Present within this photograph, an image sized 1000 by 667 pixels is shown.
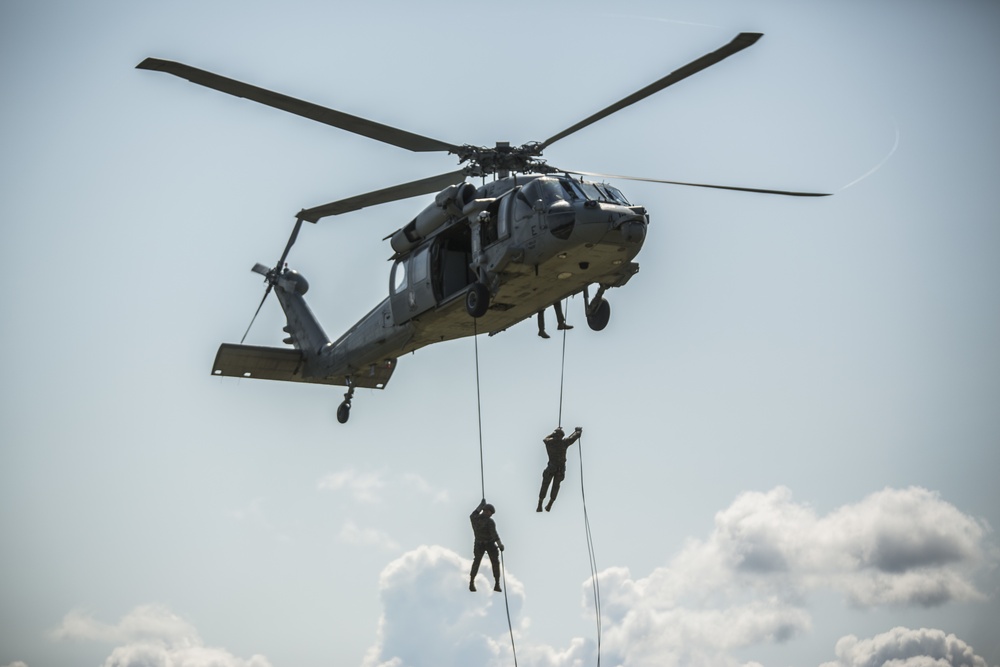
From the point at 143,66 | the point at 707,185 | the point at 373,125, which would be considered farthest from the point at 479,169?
the point at 143,66

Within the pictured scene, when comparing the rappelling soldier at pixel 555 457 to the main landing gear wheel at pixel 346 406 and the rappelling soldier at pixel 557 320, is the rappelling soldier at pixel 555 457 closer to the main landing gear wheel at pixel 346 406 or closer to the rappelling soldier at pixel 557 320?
the rappelling soldier at pixel 557 320

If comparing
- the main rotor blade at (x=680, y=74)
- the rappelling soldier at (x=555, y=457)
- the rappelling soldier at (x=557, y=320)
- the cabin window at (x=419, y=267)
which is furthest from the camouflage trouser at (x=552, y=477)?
the main rotor blade at (x=680, y=74)

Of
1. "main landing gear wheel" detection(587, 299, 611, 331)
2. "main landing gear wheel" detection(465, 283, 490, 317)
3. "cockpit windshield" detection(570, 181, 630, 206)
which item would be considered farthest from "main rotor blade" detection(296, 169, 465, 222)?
"main landing gear wheel" detection(587, 299, 611, 331)

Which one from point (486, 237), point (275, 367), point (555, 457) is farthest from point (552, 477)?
point (275, 367)

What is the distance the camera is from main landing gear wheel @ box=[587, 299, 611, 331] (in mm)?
25312

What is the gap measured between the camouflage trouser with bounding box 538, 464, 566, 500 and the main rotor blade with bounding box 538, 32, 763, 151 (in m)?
6.28

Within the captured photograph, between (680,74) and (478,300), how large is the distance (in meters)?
5.34

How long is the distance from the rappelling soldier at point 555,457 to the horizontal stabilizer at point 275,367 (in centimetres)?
482

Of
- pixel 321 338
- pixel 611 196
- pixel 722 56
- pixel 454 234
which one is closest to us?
pixel 722 56

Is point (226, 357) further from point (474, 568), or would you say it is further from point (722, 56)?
point (722, 56)

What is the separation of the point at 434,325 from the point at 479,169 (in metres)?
3.21

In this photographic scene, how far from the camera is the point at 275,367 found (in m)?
30.4

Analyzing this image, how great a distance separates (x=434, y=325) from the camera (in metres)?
26.6

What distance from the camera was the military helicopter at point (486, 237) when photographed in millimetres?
23047
